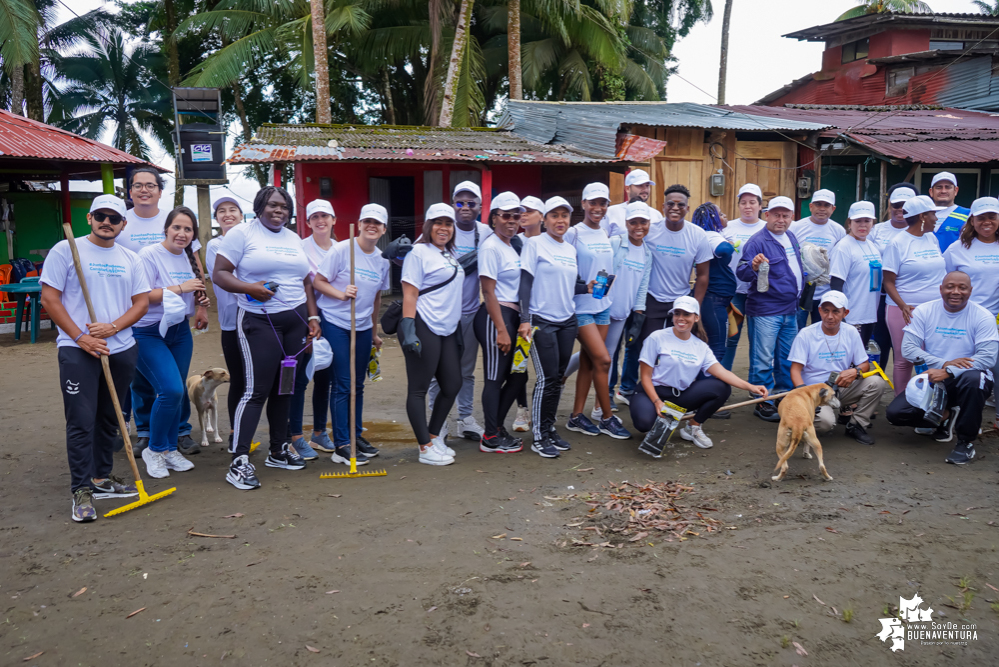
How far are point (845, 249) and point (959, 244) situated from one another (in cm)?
85

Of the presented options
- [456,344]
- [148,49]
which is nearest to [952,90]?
[456,344]

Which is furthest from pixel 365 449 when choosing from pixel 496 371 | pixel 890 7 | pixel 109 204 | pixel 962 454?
pixel 890 7

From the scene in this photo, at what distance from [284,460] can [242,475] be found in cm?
43

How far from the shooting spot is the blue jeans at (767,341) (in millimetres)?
6520

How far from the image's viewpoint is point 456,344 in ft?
18.0

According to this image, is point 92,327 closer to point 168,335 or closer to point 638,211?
point 168,335

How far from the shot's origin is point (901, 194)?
6969 mm

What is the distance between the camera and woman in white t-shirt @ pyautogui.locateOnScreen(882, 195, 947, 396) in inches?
253

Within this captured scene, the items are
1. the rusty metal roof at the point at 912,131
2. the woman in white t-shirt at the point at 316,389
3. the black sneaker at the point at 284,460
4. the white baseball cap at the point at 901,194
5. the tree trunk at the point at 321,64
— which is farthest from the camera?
the tree trunk at the point at 321,64

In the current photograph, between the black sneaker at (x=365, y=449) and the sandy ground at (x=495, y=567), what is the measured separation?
20 cm

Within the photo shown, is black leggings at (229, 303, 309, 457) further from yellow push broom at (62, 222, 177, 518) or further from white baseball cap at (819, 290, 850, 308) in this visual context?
white baseball cap at (819, 290, 850, 308)

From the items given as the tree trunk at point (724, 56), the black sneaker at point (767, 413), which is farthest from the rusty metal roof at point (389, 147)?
the tree trunk at point (724, 56)

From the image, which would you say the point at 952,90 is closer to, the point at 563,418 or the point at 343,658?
the point at 563,418

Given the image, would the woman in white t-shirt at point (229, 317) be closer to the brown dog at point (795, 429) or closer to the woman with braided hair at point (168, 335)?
the woman with braided hair at point (168, 335)
